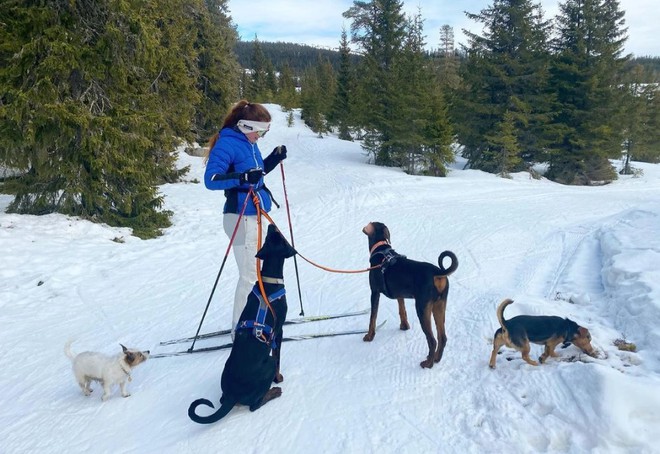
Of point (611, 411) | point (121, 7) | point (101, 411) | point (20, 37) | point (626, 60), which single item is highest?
point (626, 60)

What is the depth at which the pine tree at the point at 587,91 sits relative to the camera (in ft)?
63.5

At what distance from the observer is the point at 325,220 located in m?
10.4

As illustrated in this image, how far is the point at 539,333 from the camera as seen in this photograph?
3.51 meters

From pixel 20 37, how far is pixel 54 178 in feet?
8.83

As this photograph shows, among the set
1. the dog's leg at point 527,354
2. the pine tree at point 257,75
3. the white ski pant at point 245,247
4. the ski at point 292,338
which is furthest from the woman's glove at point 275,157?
the pine tree at point 257,75

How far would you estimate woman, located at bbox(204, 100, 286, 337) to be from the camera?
13.1 ft

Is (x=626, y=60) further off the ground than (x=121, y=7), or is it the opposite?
(x=626, y=60)

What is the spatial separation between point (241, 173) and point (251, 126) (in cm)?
49

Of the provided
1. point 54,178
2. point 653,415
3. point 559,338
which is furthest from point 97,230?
point 653,415

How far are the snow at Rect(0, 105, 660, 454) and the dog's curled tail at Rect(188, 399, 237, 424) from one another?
0.16 metres

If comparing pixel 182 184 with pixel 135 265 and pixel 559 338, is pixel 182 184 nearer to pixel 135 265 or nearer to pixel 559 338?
pixel 135 265

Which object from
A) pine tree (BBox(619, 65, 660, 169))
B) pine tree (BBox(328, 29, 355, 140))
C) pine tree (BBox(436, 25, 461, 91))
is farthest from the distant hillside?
pine tree (BBox(619, 65, 660, 169))

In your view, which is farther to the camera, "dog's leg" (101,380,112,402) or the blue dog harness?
the blue dog harness

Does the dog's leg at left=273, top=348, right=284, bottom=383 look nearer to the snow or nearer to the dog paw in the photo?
the snow
